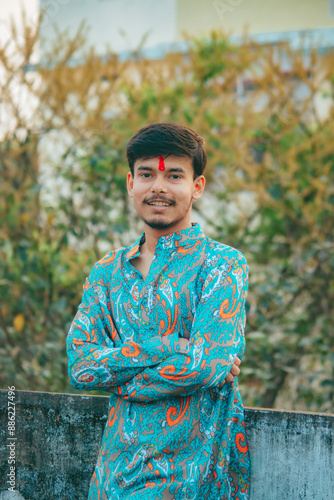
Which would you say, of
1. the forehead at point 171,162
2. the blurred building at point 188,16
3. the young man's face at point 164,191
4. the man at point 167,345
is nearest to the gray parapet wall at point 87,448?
the man at point 167,345

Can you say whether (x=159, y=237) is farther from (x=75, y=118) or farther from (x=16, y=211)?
(x=75, y=118)

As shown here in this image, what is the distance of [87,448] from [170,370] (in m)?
0.98

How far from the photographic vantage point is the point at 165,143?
178 cm

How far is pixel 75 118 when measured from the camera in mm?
4133

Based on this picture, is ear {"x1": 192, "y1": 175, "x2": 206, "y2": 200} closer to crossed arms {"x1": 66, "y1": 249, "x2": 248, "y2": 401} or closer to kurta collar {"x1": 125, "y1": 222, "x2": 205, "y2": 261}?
kurta collar {"x1": 125, "y1": 222, "x2": 205, "y2": 261}

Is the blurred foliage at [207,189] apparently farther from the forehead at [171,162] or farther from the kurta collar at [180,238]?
the forehead at [171,162]

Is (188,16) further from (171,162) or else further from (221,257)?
(221,257)

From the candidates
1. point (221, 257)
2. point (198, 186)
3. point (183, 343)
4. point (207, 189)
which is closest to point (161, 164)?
point (198, 186)

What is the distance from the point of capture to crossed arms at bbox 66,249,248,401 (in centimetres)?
161

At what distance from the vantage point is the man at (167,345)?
1611 millimetres

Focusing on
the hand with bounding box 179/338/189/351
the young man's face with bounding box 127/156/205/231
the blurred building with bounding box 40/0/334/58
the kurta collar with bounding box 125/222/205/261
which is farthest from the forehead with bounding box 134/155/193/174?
the blurred building with bounding box 40/0/334/58

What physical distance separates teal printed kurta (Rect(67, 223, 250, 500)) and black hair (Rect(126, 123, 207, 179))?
251 millimetres

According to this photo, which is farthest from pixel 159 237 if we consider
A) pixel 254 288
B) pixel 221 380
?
pixel 254 288

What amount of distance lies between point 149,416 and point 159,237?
1.85ft
